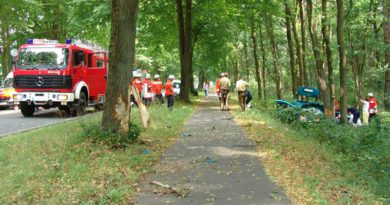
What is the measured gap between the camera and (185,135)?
13070mm

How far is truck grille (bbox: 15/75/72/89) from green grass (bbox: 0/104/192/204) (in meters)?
7.20

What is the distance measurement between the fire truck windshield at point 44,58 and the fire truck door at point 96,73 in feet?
6.98

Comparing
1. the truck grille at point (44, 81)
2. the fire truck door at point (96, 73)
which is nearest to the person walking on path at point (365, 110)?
the fire truck door at point (96, 73)

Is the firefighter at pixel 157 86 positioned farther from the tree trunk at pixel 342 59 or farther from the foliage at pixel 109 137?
the foliage at pixel 109 137

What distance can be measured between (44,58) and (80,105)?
255cm

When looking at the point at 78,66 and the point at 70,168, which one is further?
the point at 78,66

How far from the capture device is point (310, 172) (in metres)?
8.12

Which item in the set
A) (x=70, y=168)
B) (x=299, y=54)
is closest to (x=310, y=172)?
(x=70, y=168)

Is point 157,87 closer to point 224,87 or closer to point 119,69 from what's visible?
point 224,87

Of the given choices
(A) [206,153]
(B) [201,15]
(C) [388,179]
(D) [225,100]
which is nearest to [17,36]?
(B) [201,15]

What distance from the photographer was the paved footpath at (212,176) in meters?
6.59

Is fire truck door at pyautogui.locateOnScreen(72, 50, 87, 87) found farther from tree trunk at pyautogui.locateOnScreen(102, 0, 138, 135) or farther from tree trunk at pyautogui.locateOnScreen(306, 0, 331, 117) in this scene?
tree trunk at pyautogui.locateOnScreen(306, 0, 331, 117)

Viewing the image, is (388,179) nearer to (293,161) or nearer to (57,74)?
(293,161)

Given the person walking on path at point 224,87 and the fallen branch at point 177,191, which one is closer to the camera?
the fallen branch at point 177,191
